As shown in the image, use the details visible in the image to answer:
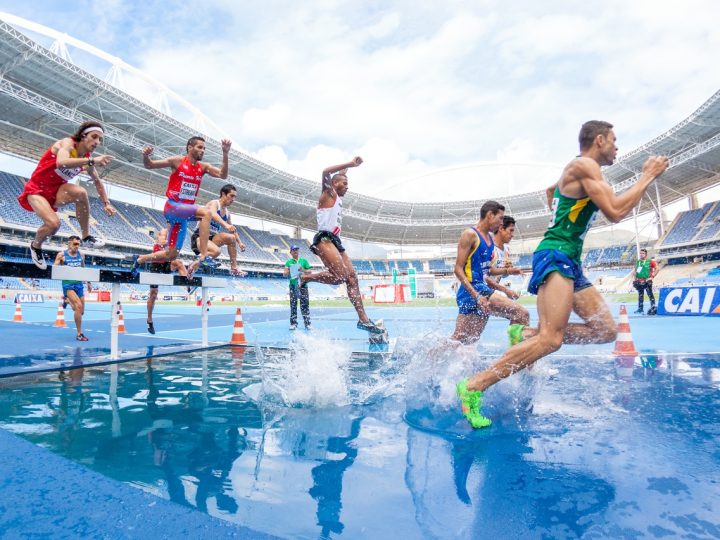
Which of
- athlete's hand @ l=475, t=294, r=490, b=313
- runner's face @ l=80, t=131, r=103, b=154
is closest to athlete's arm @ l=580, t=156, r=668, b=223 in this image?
athlete's hand @ l=475, t=294, r=490, b=313

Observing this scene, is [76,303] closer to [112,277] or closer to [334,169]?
[112,277]

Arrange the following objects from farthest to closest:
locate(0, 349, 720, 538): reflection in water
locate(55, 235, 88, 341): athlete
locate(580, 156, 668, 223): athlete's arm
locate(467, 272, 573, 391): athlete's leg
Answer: locate(55, 235, 88, 341): athlete
locate(467, 272, 573, 391): athlete's leg
locate(580, 156, 668, 223): athlete's arm
locate(0, 349, 720, 538): reflection in water

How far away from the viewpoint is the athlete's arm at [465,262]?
3955mm

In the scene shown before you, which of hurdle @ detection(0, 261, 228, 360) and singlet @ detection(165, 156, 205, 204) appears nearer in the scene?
hurdle @ detection(0, 261, 228, 360)

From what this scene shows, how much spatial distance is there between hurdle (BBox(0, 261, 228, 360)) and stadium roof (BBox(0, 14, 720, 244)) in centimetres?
2155

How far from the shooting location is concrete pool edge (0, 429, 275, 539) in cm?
150

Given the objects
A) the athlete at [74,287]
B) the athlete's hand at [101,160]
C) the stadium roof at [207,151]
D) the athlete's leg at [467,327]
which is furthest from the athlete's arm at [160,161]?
the stadium roof at [207,151]

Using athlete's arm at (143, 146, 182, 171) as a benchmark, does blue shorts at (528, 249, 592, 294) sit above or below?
below

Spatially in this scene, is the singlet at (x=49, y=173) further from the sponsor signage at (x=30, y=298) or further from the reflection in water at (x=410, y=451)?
the sponsor signage at (x=30, y=298)

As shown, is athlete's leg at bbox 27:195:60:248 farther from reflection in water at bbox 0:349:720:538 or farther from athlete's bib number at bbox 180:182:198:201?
reflection in water at bbox 0:349:720:538

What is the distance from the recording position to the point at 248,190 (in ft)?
127

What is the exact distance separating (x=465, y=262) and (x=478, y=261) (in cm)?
26

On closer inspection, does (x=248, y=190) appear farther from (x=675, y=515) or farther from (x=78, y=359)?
(x=675, y=515)

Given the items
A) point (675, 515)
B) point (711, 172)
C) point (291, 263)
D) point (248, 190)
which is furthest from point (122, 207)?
point (711, 172)
